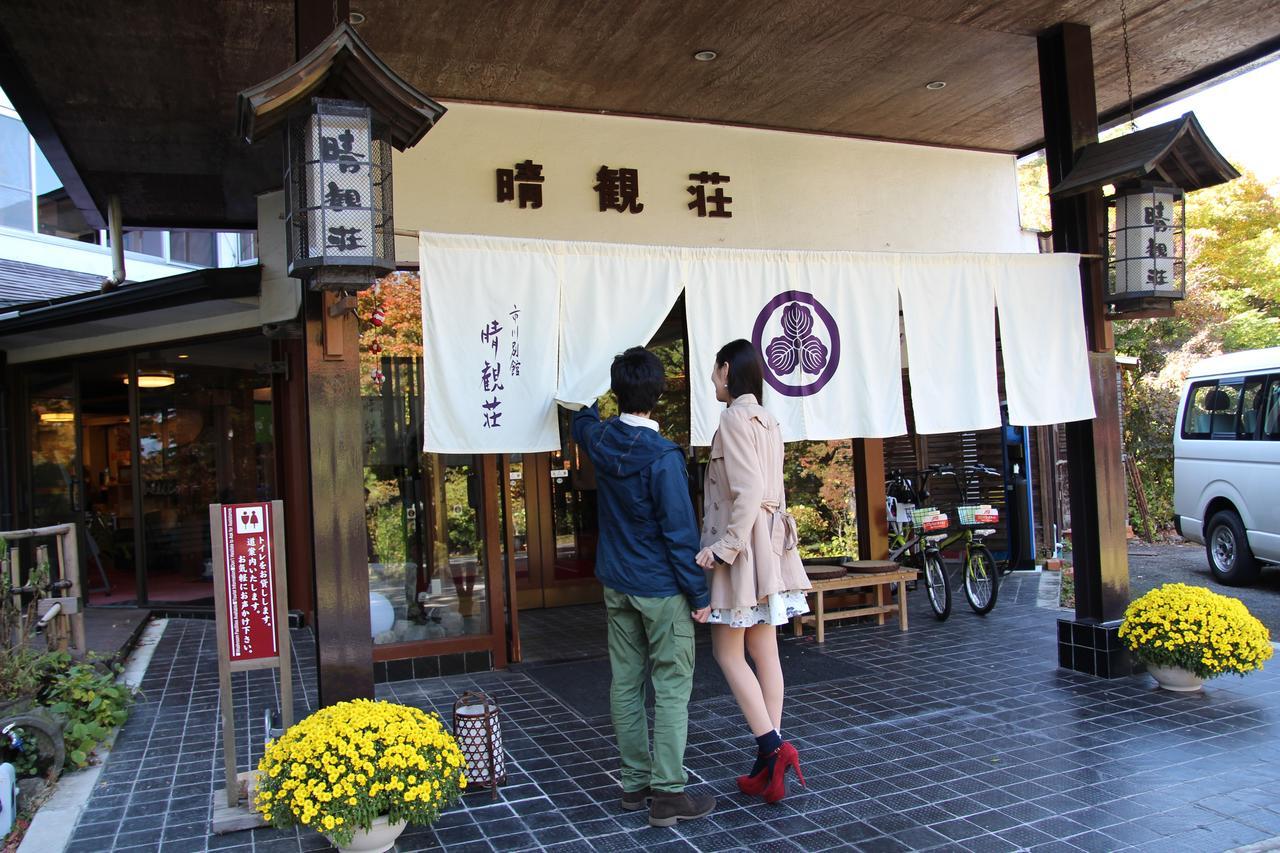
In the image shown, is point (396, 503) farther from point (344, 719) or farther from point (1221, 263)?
point (1221, 263)

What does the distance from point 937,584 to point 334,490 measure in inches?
227

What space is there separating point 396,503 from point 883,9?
5057 mm

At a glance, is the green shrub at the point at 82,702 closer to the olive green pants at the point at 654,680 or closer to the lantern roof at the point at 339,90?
the olive green pants at the point at 654,680

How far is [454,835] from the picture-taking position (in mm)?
3900

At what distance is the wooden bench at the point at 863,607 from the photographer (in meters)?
7.32

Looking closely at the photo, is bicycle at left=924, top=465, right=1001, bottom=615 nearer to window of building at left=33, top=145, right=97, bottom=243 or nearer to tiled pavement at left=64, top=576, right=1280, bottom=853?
tiled pavement at left=64, top=576, right=1280, bottom=853

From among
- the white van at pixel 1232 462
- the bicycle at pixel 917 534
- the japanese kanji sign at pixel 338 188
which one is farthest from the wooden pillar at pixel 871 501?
the japanese kanji sign at pixel 338 188

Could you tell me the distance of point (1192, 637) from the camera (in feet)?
17.5

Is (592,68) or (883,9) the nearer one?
(883,9)

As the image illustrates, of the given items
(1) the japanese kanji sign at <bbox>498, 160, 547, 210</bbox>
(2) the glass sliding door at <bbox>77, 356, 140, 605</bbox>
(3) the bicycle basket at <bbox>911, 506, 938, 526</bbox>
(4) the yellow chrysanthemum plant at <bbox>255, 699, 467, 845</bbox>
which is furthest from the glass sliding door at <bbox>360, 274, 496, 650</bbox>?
(2) the glass sliding door at <bbox>77, 356, 140, 605</bbox>

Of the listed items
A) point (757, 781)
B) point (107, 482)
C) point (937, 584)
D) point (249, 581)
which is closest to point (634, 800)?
point (757, 781)

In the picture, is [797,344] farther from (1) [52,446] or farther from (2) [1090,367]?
(1) [52,446]

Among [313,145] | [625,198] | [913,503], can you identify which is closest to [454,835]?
[313,145]

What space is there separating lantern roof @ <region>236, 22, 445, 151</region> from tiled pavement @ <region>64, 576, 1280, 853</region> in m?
3.19
